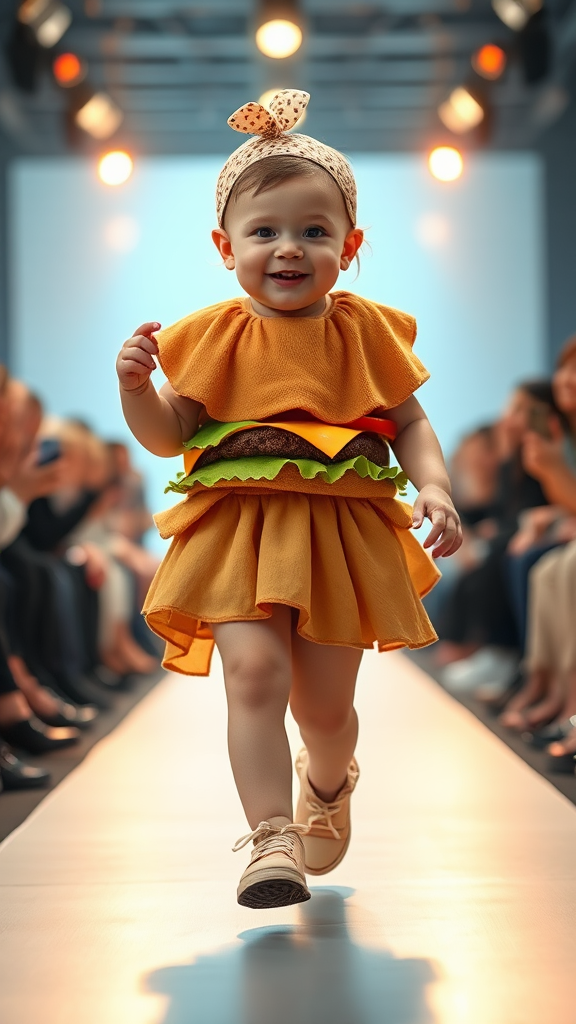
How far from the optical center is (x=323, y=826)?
167 centimetres

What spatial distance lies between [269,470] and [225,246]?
31 centimetres

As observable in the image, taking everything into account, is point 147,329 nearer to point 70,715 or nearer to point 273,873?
point 273,873

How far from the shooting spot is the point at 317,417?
5.14ft

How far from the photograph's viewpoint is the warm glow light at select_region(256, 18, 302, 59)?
17.0ft

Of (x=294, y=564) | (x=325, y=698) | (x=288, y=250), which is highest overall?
(x=288, y=250)

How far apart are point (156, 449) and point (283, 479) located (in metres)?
0.17

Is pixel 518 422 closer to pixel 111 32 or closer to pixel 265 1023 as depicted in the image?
pixel 265 1023

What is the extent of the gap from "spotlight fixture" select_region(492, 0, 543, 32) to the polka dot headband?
3.86 m

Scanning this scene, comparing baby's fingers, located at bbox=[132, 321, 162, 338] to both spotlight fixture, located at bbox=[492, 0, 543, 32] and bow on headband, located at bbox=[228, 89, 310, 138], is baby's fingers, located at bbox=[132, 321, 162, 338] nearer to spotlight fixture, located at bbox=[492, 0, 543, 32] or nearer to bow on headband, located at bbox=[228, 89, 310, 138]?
bow on headband, located at bbox=[228, 89, 310, 138]

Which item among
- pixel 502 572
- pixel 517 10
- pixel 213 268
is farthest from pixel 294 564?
pixel 213 268

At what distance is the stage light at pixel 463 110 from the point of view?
243 inches

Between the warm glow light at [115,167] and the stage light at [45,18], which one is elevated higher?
the stage light at [45,18]

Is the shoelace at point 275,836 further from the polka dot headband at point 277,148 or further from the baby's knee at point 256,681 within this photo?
the polka dot headband at point 277,148

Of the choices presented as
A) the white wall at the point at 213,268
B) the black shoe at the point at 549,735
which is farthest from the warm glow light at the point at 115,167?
the black shoe at the point at 549,735
